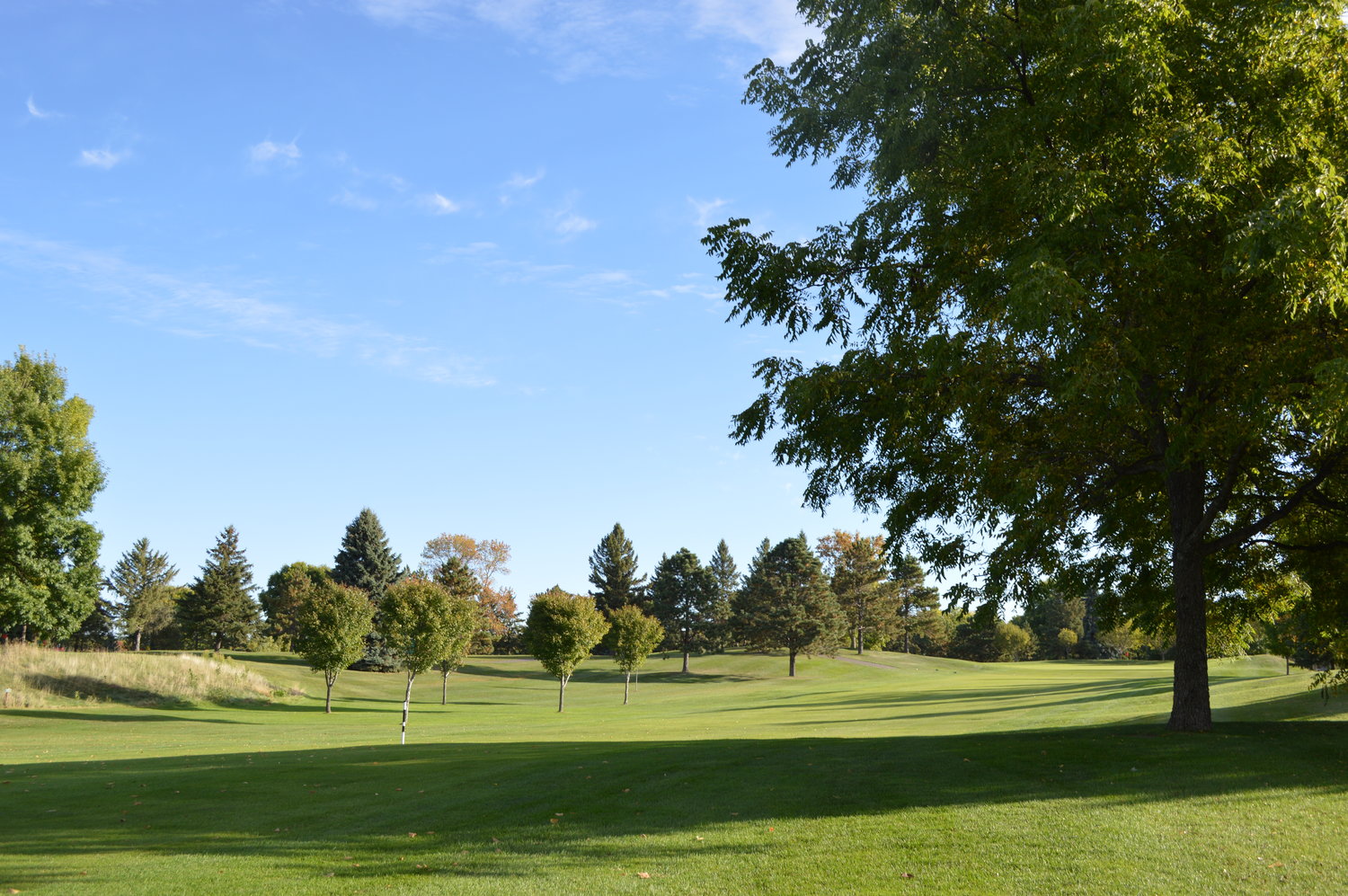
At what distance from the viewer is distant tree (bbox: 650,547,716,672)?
81.6m

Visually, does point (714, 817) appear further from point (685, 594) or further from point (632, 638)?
point (685, 594)

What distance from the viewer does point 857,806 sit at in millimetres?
10609

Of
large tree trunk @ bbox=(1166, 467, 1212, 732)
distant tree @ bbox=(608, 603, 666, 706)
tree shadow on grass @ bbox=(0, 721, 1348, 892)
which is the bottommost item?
distant tree @ bbox=(608, 603, 666, 706)

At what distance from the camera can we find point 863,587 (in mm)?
86625

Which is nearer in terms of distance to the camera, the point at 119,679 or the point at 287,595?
the point at 119,679

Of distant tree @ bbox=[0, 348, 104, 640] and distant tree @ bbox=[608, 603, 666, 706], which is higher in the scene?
distant tree @ bbox=[0, 348, 104, 640]

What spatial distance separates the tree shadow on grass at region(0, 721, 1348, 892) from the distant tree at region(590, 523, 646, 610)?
76.1m

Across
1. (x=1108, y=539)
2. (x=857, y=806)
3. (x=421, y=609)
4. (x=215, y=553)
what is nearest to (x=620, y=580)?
(x=215, y=553)

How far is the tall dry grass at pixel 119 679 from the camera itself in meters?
39.3

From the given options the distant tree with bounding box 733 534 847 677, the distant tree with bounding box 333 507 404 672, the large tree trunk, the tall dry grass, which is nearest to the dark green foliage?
the distant tree with bounding box 333 507 404 672

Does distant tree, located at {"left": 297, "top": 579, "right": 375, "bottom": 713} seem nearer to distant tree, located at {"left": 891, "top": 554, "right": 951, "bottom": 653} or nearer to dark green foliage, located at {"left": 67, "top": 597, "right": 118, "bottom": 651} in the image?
dark green foliage, located at {"left": 67, "top": 597, "right": 118, "bottom": 651}

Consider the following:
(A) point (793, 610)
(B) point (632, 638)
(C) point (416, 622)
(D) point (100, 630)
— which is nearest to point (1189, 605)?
(C) point (416, 622)

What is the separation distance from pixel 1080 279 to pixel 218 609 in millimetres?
83982

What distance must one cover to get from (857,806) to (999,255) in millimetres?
8652
